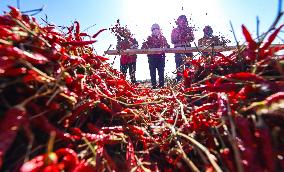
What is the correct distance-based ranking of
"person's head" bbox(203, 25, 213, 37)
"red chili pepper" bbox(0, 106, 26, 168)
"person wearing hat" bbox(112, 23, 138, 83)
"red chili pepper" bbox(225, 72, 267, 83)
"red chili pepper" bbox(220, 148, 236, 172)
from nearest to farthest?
"red chili pepper" bbox(0, 106, 26, 168), "red chili pepper" bbox(220, 148, 236, 172), "red chili pepper" bbox(225, 72, 267, 83), "person wearing hat" bbox(112, 23, 138, 83), "person's head" bbox(203, 25, 213, 37)

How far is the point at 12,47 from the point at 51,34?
0.54 m

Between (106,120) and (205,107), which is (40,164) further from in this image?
(205,107)

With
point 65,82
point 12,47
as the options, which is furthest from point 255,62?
Result: point 12,47

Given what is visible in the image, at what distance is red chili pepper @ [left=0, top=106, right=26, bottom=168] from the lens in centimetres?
158

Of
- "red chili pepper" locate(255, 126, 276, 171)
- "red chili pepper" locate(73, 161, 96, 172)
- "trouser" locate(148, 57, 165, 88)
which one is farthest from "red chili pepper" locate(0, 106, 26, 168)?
"trouser" locate(148, 57, 165, 88)

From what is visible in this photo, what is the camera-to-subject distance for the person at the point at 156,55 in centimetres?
1012

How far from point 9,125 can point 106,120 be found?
0.80 meters

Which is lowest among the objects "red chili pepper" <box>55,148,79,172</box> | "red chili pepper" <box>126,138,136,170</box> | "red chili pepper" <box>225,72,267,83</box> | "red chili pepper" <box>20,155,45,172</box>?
"red chili pepper" <box>126,138,136,170</box>

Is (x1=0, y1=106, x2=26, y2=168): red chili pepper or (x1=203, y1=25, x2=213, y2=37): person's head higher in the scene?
(x1=203, y1=25, x2=213, y2=37): person's head

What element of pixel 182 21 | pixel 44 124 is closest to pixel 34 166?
pixel 44 124

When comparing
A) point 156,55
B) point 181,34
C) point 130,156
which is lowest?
point 130,156

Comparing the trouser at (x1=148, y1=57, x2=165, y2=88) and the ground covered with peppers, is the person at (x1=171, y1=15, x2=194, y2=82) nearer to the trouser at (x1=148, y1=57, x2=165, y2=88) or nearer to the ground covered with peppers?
the trouser at (x1=148, y1=57, x2=165, y2=88)

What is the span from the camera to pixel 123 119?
2359 millimetres

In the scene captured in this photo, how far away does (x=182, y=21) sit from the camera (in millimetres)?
10977
